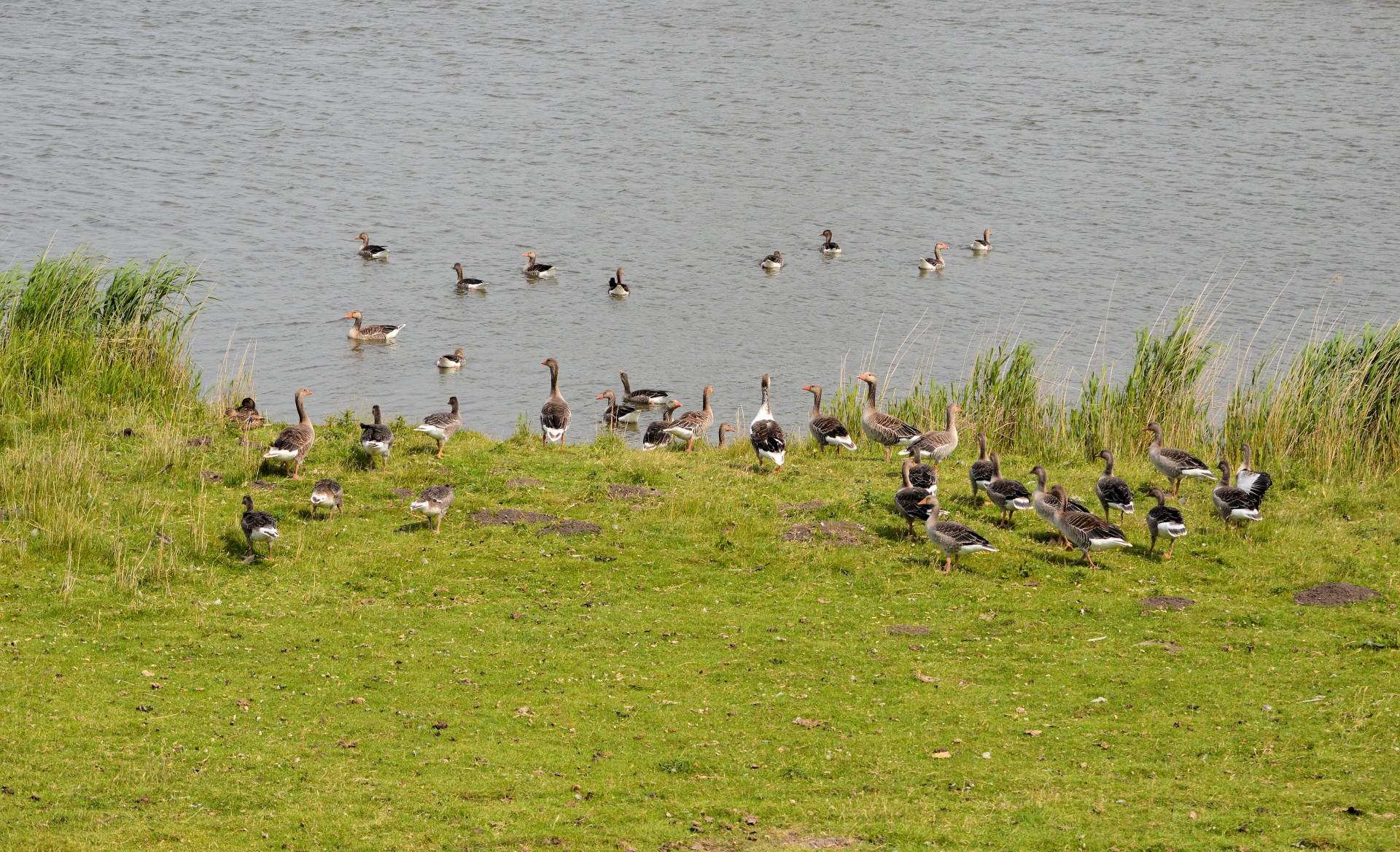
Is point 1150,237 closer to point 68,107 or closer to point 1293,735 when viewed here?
point 1293,735

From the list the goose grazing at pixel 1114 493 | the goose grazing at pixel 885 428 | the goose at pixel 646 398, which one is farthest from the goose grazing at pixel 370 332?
the goose grazing at pixel 1114 493

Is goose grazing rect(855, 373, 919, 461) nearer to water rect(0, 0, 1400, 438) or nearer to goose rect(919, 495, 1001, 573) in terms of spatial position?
goose rect(919, 495, 1001, 573)

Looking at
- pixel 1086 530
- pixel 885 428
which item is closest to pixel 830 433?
pixel 885 428

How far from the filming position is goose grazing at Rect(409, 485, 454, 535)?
67.8 ft

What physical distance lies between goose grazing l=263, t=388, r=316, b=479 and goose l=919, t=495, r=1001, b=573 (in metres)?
10.2

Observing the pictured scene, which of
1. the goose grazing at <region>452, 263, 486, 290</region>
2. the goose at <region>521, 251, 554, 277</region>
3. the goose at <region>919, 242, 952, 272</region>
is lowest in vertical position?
the goose grazing at <region>452, 263, 486, 290</region>

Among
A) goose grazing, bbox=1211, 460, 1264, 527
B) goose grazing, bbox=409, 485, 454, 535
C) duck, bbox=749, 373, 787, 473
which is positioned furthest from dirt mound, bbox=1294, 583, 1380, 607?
goose grazing, bbox=409, 485, 454, 535

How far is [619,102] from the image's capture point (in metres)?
66.8

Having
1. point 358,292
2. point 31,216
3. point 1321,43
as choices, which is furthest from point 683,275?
point 1321,43

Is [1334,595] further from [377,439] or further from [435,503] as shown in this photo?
[377,439]

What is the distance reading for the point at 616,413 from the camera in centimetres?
3117

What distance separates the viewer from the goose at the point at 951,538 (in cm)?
1961

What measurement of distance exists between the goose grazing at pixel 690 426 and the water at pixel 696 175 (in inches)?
182

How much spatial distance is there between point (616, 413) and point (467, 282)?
48.5 ft
